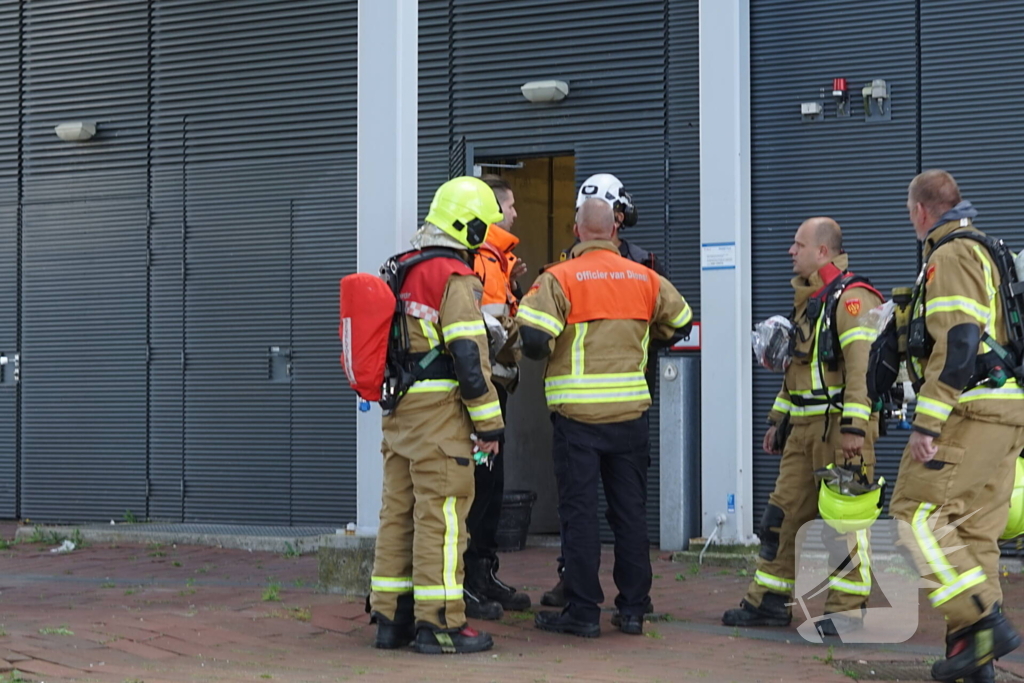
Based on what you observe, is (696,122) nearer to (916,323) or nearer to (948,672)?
(916,323)

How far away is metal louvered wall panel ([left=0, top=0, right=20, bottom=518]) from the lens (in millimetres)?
12117

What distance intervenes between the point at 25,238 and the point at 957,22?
8.39m

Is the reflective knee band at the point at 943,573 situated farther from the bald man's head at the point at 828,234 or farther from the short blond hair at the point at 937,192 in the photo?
the bald man's head at the point at 828,234

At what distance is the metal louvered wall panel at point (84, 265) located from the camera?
1172 centimetres

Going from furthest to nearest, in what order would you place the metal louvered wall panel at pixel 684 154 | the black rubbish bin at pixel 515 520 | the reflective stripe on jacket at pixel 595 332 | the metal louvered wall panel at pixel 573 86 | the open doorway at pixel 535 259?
the open doorway at pixel 535 259 → the metal louvered wall panel at pixel 573 86 → the metal louvered wall panel at pixel 684 154 → the black rubbish bin at pixel 515 520 → the reflective stripe on jacket at pixel 595 332

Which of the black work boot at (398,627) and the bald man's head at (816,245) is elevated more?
the bald man's head at (816,245)

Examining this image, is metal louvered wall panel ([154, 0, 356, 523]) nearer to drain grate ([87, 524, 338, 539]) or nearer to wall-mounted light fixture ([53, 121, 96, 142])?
drain grate ([87, 524, 338, 539])

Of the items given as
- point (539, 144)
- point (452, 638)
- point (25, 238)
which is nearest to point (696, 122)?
point (539, 144)

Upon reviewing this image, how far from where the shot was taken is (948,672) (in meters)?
5.39

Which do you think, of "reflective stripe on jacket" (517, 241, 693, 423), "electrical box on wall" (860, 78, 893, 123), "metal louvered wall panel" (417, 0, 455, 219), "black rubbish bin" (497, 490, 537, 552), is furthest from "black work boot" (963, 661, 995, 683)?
"metal louvered wall panel" (417, 0, 455, 219)

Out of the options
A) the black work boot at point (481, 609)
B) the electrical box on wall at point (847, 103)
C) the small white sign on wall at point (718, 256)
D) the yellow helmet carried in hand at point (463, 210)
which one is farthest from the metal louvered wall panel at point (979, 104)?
the black work boot at point (481, 609)

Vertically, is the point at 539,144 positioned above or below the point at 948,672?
above

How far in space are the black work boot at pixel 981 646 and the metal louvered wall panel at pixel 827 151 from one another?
3.94 m

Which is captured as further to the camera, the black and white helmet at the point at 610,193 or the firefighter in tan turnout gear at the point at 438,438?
the black and white helmet at the point at 610,193
